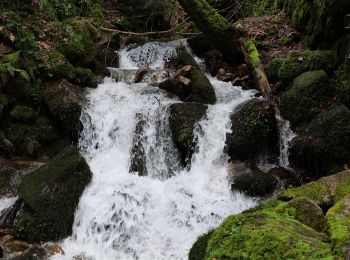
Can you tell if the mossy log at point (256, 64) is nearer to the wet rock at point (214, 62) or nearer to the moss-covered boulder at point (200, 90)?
the wet rock at point (214, 62)

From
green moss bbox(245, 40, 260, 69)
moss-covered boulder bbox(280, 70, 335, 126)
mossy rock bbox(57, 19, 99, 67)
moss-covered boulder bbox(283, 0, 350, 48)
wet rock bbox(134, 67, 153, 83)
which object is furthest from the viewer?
wet rock bbox(134, 67, 153, 83)

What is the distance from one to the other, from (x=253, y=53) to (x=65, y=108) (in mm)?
5801

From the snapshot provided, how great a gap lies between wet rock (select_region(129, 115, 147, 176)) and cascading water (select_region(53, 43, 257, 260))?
0.10 m

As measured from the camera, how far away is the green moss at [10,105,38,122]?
10297mm

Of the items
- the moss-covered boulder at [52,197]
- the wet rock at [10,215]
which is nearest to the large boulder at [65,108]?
the moss-covered boulder at [52,197]

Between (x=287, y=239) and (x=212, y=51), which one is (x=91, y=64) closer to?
(x=212, y=51)

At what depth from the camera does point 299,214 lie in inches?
178

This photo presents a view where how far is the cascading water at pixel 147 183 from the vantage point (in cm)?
736

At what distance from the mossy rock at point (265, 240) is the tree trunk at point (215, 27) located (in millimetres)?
9475

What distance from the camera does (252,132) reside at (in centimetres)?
953

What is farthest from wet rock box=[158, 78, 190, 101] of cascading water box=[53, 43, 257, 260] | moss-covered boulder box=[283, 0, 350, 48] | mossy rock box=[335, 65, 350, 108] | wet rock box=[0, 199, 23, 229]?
wet rock box=[0, 199, 23, 229]

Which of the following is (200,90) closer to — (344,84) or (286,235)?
→ (344,84)

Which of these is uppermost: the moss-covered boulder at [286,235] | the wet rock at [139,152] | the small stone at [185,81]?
the moss-covered boulder at [286,235]

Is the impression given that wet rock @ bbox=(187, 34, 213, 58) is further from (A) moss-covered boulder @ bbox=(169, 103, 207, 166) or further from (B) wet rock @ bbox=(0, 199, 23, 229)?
(B) wet rock @ bbox=(0, 199, 23, 229)
